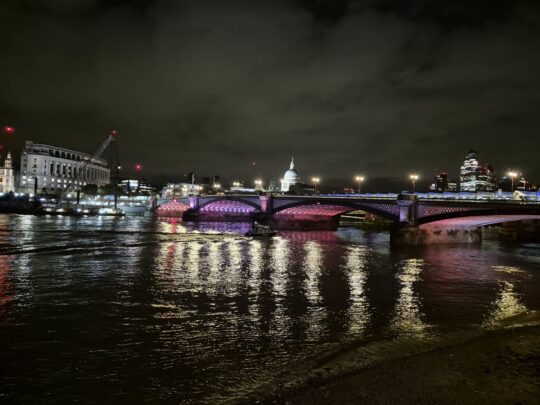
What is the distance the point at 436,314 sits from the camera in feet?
59.4

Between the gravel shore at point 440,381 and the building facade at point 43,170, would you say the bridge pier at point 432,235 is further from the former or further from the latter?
the building facade at point 43,170

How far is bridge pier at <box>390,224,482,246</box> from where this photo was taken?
178ft

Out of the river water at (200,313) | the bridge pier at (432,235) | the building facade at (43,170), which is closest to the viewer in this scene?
the river water at (200,313)

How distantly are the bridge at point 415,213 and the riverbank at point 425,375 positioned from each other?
38.3m

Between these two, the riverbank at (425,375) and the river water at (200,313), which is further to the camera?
the river water at (200,313)

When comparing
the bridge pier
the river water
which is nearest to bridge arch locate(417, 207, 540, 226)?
the bridge pier

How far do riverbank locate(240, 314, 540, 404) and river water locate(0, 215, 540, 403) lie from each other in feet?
3.78

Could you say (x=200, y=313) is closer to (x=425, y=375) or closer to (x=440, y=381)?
(x=425, y=375)

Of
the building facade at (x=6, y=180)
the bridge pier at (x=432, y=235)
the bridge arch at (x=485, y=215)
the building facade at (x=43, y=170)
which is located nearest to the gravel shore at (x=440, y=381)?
the bridge arch at (x=485, y=215)

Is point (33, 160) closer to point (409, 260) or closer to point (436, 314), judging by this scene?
point (409, 260)

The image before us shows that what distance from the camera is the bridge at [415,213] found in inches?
1892

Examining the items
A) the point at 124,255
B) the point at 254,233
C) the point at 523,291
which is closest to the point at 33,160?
the point at 254,233

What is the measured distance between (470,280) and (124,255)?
27802 mm

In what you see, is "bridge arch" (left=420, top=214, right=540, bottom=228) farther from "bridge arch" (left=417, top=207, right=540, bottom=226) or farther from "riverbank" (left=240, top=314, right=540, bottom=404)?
"riverbank" (left=240, top=314, right=540, bottom=404)
